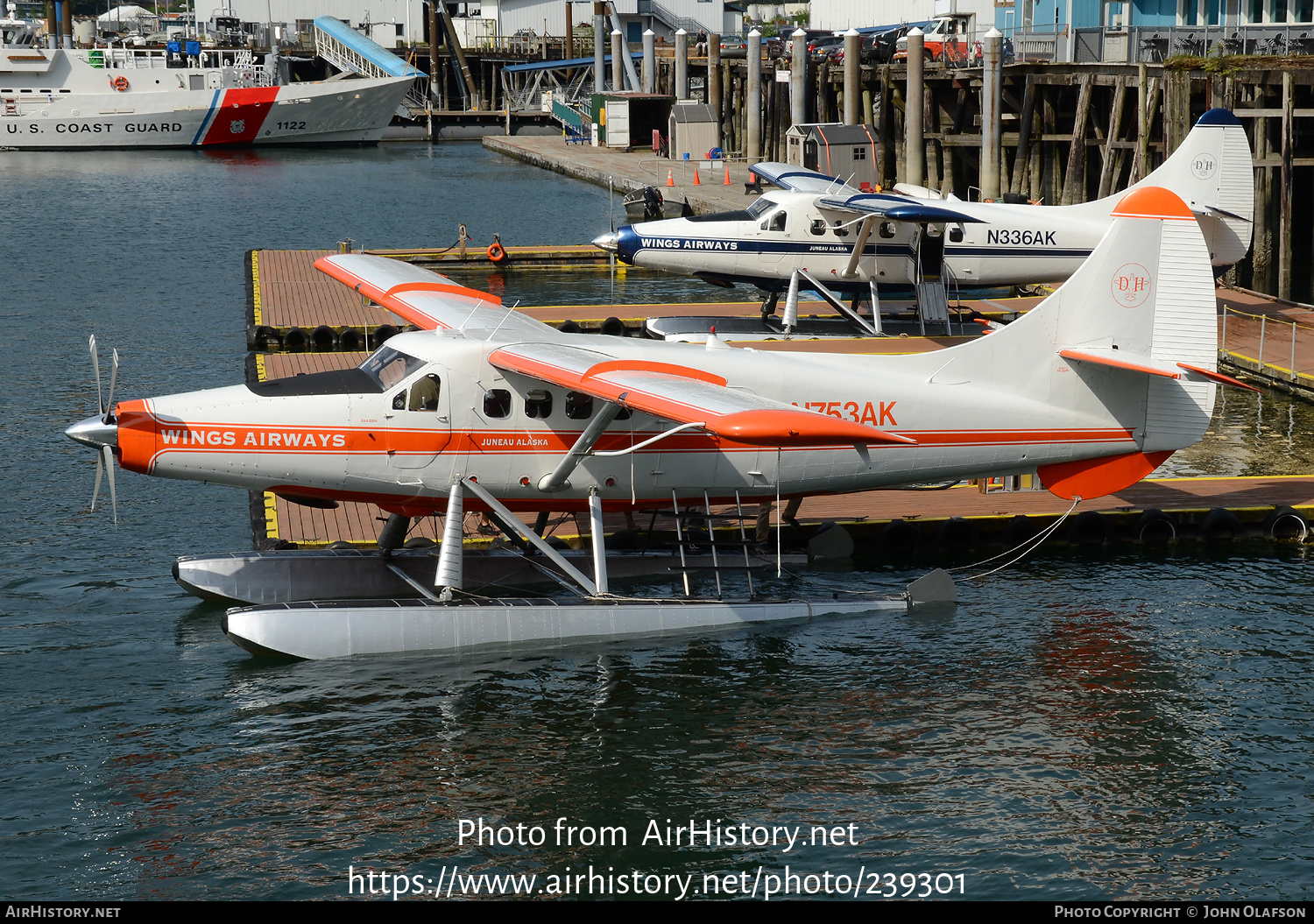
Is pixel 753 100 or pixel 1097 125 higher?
pixel 753 100

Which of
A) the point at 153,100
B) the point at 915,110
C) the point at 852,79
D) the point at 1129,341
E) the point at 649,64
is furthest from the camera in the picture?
the point at 153,100

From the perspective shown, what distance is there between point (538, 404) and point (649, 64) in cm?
6742

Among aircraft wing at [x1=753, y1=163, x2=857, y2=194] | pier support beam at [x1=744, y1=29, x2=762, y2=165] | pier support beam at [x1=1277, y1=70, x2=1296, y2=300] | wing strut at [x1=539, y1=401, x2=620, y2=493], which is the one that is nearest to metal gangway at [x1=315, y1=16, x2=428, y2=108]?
pier support beam at [x1=744, y1=29, x2=762, y2=165]

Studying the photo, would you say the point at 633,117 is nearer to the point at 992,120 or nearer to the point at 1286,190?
the point at 992,120

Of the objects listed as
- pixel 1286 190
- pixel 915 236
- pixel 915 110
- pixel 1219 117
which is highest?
pixel 915 110

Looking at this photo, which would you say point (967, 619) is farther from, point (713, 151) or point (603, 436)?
point (713, 151)

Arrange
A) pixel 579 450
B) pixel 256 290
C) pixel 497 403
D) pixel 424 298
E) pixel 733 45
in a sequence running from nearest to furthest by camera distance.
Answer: pixel 579 450, pixel 497 403, pixel 424 298, pixel 256 290, pixel 733 45

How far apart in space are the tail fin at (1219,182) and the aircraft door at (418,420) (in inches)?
715

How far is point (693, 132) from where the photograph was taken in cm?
6272

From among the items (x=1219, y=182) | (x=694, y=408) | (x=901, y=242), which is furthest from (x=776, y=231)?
(x=694, y=408)

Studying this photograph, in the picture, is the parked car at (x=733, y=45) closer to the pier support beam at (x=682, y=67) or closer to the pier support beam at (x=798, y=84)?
the pier support beam at (x=682, y=67)

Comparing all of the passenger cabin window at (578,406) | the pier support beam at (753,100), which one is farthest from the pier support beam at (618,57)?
the passenger cabin window at (578,406)

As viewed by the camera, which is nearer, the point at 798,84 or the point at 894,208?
the point at 894,208

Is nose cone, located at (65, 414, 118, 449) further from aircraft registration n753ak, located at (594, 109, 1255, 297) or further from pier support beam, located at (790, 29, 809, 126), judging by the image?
pier support beam, located at (790, 29, 809, 126)
